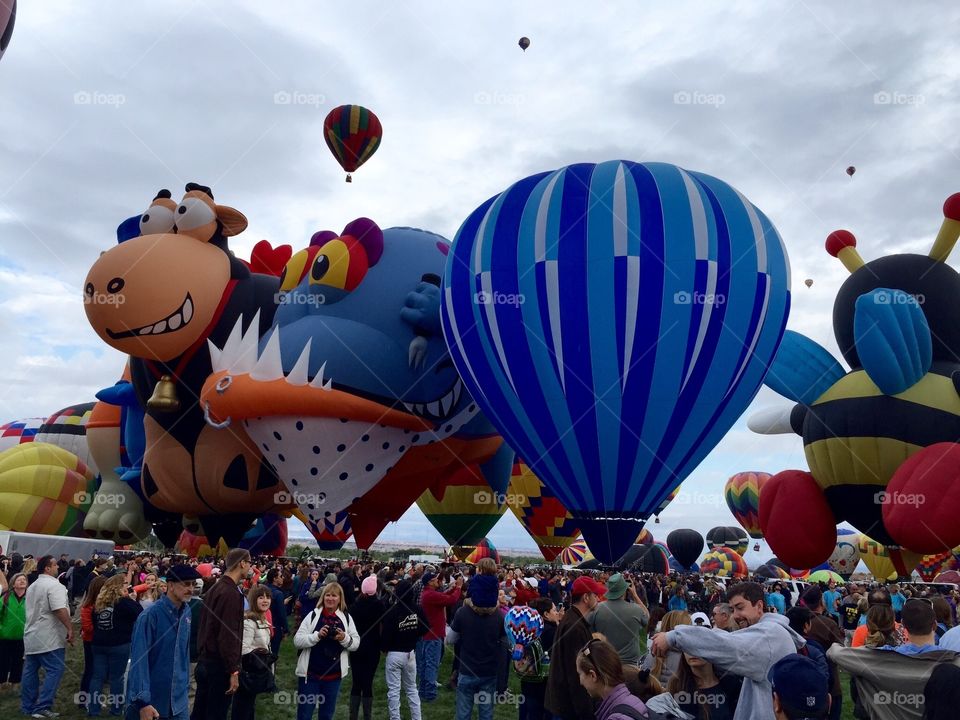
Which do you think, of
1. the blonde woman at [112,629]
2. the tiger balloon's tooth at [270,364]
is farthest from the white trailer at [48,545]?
the blonde woman at [112,629]

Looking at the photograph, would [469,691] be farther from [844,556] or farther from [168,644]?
[844,556]

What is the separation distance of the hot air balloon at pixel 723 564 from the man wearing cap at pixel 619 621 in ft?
82.8

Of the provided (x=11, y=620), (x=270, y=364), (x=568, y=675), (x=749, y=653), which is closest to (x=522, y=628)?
(x=568, y=675)

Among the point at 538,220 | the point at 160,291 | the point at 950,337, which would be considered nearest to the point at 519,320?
the point at 538,220

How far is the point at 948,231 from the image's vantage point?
13.5 meters

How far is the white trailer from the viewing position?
14493mm

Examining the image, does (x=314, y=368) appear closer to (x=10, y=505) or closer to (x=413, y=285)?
(x=413, y=285)

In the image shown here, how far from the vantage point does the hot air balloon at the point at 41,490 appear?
17.7 metres

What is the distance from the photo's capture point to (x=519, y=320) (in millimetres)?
10617

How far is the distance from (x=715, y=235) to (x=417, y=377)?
4455 millimetres

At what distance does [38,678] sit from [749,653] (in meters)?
5.30

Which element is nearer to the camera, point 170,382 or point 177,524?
point 170,382

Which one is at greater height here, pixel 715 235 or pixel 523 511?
pixel 715 235

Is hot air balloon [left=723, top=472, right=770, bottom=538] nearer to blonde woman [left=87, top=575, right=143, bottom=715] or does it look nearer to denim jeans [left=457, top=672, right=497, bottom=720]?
denim jeans [left=457, top=672, right=497, bottom=720]
